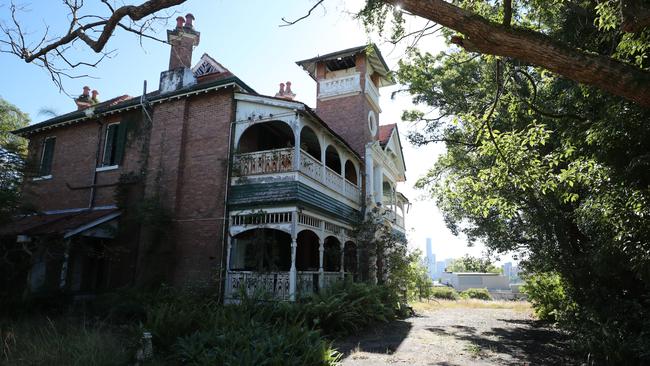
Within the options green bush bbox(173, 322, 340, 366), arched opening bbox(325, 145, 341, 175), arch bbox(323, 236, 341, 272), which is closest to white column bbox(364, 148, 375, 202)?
arched opening bbox(325, 145, 341, 175)

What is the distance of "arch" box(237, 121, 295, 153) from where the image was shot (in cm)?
1458

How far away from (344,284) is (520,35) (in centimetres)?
1020

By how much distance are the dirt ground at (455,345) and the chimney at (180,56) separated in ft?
36.0

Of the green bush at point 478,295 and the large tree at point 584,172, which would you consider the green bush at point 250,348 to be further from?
the green bush at point 478,295

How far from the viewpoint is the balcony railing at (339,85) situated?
19.9m

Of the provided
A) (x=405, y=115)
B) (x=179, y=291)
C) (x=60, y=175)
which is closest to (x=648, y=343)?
(x=179, y=291)

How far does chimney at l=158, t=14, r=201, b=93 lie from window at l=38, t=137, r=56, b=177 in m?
6.53

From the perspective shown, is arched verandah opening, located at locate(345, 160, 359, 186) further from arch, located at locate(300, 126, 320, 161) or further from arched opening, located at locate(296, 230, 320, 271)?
arched opening, located at locate(296, 230, 320, 271)

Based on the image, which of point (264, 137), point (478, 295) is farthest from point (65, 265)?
point (478, 295)

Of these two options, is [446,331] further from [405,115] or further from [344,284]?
[405,115]

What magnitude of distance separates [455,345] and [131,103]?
13.8m

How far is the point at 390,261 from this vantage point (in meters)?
18.0

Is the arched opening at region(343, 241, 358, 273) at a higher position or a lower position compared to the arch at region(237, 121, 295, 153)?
lower

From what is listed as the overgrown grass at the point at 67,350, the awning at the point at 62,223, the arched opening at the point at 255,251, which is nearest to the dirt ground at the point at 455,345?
the arched opening at the point at 255,251
